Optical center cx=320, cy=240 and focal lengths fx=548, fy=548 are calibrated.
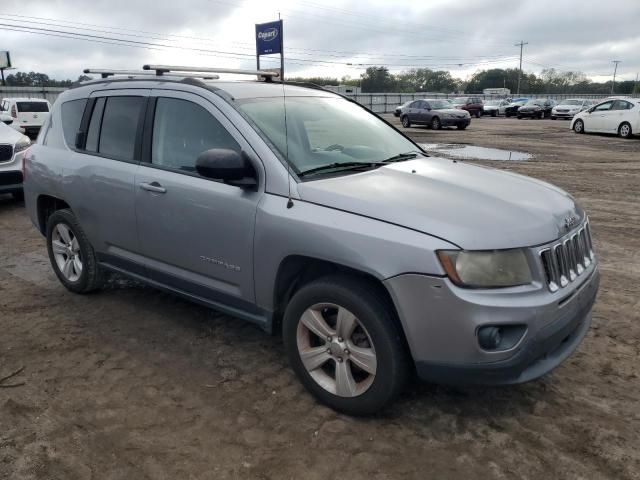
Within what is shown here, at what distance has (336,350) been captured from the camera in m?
2.98

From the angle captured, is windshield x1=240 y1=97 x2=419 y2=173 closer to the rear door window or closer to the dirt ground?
the dirt ground

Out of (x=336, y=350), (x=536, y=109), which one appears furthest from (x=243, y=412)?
(x=536, y=109)

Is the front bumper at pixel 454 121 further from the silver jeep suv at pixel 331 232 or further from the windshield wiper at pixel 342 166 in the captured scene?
the windshield wiper at pixel 342 166

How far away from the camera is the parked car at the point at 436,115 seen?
87.9 feet

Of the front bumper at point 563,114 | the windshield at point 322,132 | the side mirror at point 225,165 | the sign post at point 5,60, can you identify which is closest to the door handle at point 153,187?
the side mirror at point 225,165

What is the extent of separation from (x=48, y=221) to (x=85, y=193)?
872 millimetres

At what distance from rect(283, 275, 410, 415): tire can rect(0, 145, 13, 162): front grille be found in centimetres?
752

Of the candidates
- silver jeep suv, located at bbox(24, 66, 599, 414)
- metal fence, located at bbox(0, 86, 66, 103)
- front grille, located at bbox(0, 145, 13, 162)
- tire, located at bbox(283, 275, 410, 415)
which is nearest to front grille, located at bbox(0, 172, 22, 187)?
front grille, located at bbox(0, 145, 13, 162)

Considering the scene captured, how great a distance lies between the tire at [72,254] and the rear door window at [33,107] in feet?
73.4

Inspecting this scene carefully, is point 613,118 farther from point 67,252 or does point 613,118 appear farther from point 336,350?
point 336,350

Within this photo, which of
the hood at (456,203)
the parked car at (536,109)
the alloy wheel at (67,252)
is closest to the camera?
the hood at (456,203)

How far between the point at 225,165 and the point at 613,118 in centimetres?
2273

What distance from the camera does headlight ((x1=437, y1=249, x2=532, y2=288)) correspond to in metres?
2.54

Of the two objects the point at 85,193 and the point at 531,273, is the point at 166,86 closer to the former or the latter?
the point at 85,193
